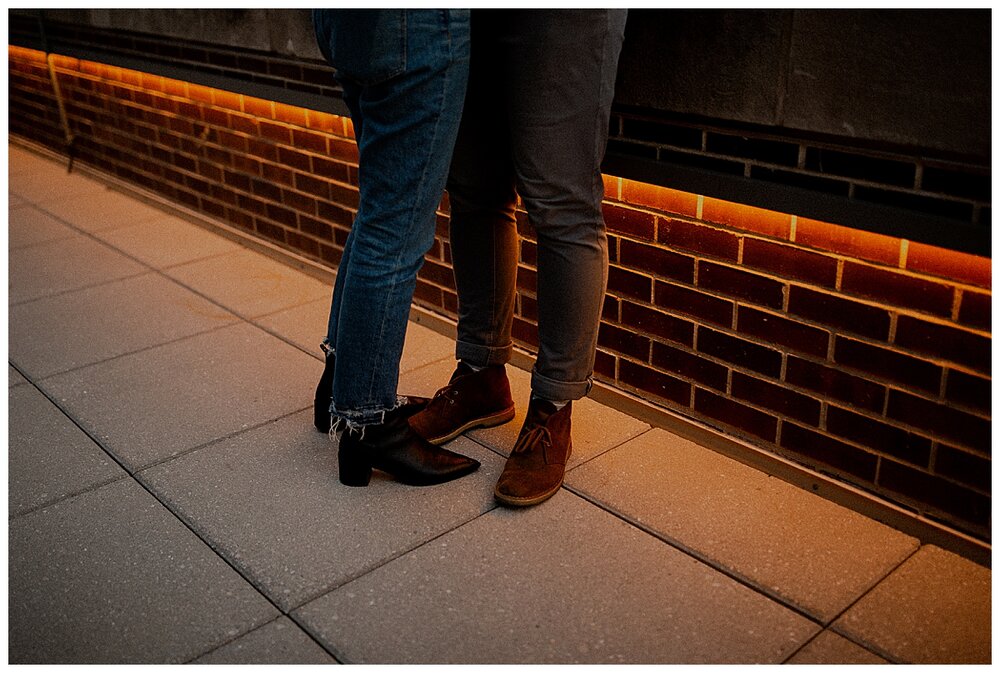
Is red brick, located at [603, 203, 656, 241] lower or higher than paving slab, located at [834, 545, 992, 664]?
higher

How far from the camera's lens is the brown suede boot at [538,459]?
88.5 inches

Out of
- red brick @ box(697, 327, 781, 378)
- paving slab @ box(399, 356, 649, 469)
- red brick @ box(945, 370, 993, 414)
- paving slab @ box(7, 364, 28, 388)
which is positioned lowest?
paving slab @ box(399, 356, 649, 469)

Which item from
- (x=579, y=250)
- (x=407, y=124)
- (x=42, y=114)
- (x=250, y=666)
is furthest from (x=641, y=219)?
(x=42, y=114)

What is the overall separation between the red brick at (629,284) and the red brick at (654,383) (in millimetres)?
201

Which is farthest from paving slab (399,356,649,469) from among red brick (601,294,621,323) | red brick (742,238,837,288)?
red brick (742,238,837,288)

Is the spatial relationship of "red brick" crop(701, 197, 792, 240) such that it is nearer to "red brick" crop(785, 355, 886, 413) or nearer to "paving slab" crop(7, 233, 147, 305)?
"red brick" crop(785, 355, 886, 413)

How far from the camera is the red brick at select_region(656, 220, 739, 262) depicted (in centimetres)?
236

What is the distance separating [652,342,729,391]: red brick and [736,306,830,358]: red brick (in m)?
0.14

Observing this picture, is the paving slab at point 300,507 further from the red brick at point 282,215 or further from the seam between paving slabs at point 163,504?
the red brick at point 282,215

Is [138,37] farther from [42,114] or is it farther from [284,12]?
[42,114]

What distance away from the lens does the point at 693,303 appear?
8.13 feet

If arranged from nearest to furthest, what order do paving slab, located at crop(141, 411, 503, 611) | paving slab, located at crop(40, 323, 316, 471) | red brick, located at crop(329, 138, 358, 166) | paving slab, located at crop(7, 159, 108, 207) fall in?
paving slab, located at crop(141, 411, 503, 611) < paving slab, located at crop(40, 323, 316, 471) < red brick, located at crop(329, 138, 358, 166) < paving slab, located at crop(7, 159, 108, 207)

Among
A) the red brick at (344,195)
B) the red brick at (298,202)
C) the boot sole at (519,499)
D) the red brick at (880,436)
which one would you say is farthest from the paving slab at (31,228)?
the red brick at (880,436)

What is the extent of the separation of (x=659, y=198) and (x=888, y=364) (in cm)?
73
